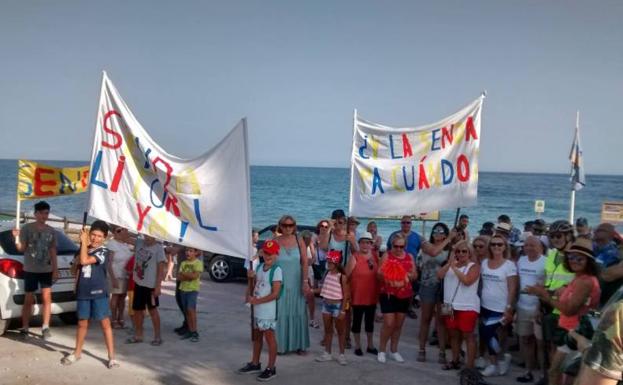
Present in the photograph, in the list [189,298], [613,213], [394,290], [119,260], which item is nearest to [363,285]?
[394,290]

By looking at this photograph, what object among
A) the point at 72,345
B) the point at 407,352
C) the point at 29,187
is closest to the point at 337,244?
the point at 407,352

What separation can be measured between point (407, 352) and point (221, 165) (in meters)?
3.62

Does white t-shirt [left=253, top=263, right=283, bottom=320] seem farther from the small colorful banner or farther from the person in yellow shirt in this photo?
the small colorful banner

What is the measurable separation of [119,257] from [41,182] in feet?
13.8

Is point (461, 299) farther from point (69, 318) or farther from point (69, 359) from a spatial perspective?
→ point (69, 318)

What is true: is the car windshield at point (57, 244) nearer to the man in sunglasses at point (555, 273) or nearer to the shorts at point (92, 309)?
the shorts at point (92, 309)

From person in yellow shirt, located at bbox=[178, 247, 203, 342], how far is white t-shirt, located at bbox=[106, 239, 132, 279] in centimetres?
89

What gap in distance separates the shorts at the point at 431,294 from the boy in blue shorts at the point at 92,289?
3.89m

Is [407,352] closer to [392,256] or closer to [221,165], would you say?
[392,256]

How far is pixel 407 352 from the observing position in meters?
Result: 7.36

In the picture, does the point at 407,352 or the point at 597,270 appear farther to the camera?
the point at 407,352

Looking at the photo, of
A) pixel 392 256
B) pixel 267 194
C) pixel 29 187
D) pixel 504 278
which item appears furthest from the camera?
pixel 267 194

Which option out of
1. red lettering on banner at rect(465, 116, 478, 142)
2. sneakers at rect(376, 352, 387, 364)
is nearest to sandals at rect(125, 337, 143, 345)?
sneakers at rect(376, 352, 387, 364)

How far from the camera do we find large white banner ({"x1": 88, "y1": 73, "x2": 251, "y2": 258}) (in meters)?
6.02
